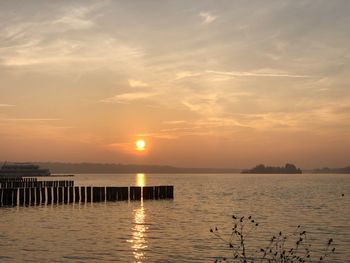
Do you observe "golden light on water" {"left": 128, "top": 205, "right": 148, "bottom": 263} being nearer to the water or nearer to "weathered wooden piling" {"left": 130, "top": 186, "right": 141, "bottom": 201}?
the water

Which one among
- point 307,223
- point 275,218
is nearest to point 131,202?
point 275,218

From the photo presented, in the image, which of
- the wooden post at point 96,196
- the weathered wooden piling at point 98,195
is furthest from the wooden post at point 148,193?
the wooden post at point 96,196

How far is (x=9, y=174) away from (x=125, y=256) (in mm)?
182901

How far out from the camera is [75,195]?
202 feet

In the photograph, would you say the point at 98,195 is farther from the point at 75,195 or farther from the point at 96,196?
the point at 75,195

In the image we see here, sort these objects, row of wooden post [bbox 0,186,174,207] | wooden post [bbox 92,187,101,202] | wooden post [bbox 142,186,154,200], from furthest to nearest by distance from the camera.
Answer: wooden post [bbox 142,186,154,200] → wooden post [bbox 92,187,101,202] → row of wooden post [bbox 0,186,174,207]

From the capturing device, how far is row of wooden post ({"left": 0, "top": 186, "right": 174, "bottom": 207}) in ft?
180

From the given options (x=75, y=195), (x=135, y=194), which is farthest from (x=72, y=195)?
(x=135, y=194)

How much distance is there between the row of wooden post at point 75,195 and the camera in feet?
180

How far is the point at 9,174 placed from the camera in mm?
196125

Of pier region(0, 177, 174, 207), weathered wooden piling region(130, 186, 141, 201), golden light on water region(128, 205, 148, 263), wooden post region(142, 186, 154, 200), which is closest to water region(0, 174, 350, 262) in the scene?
golden light on water region(128, 205, 148, 263)

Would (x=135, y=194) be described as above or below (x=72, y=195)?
below

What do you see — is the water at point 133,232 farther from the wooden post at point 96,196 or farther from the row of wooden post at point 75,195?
the wooden post at point 96,196

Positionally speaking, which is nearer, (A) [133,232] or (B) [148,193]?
(A) [133,232]
